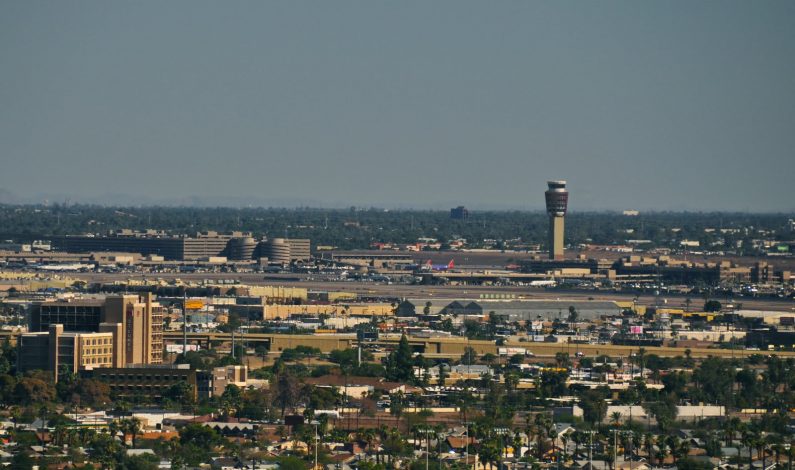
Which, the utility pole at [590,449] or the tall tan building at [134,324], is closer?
the utility pole at [590,449]

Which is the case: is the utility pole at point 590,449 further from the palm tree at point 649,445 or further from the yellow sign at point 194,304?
the yellow sign at point 194,304

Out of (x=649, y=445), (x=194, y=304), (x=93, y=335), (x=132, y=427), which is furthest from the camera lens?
(x=194, y=304)

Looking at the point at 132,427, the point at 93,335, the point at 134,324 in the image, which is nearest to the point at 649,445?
the point at 132,427

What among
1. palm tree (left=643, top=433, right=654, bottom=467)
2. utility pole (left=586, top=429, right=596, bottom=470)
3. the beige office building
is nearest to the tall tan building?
the beige office building

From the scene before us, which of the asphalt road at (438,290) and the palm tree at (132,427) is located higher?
the palm tree at (132,427)

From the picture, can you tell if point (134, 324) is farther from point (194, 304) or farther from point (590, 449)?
point (194, 304)

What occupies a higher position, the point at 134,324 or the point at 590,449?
the point at 134,324

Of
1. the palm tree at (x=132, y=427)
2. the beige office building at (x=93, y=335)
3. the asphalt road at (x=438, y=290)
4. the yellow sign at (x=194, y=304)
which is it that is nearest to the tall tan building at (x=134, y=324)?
the beige office building at (x=93, y=335)

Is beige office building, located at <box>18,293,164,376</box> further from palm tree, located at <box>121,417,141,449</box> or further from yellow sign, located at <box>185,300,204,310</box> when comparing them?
yellow sign, located at <box>185,300,204,310</box>

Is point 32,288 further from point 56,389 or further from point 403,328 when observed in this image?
point 56,389
